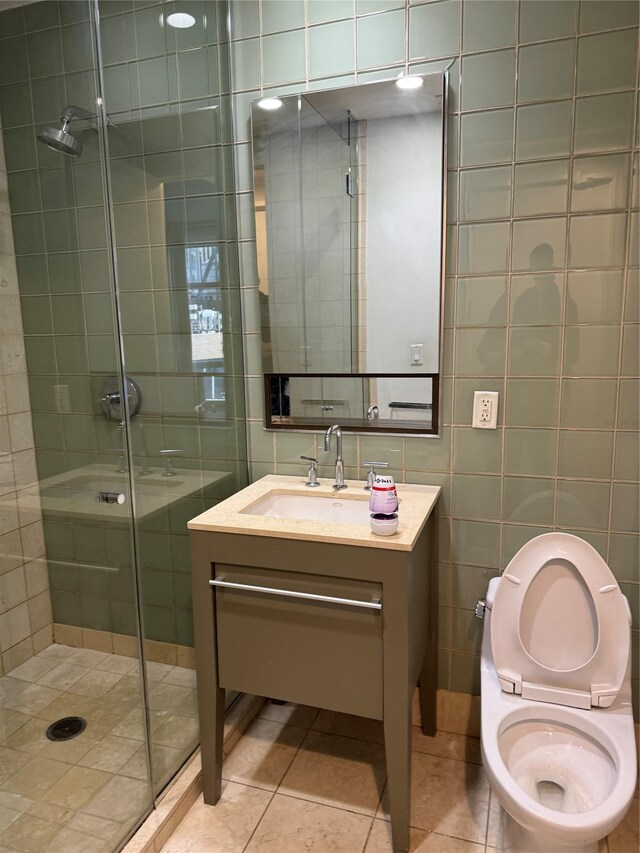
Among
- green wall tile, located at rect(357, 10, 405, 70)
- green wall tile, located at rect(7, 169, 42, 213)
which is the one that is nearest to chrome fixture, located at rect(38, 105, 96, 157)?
green wall tile, located at rect(7, 169, 42, 213)

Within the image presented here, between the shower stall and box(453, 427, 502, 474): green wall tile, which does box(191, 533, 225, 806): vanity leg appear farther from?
box(453, 427, 502, 474): green wall tile

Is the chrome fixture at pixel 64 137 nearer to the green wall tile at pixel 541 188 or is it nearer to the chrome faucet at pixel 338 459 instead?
the chrome faucet at pixel 338 459

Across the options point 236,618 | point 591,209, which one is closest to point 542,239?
point 591,209

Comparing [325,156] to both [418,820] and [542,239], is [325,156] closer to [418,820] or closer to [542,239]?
[542,239]

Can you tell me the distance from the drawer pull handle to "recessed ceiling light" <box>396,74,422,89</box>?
153cm

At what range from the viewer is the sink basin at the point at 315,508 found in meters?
1.84

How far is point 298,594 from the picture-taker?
1525 millimetres

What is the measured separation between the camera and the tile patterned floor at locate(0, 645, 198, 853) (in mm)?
1442

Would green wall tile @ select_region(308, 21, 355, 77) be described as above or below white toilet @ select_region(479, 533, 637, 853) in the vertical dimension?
above

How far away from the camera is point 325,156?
191 centimetres

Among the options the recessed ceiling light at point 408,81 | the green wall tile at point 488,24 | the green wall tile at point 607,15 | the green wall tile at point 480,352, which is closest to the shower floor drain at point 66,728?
the green wall tile at point 480,352

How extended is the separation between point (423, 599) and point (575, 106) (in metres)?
1.50

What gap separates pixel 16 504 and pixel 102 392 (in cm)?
43

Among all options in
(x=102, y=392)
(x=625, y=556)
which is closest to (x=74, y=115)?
(x=102, y=392)
